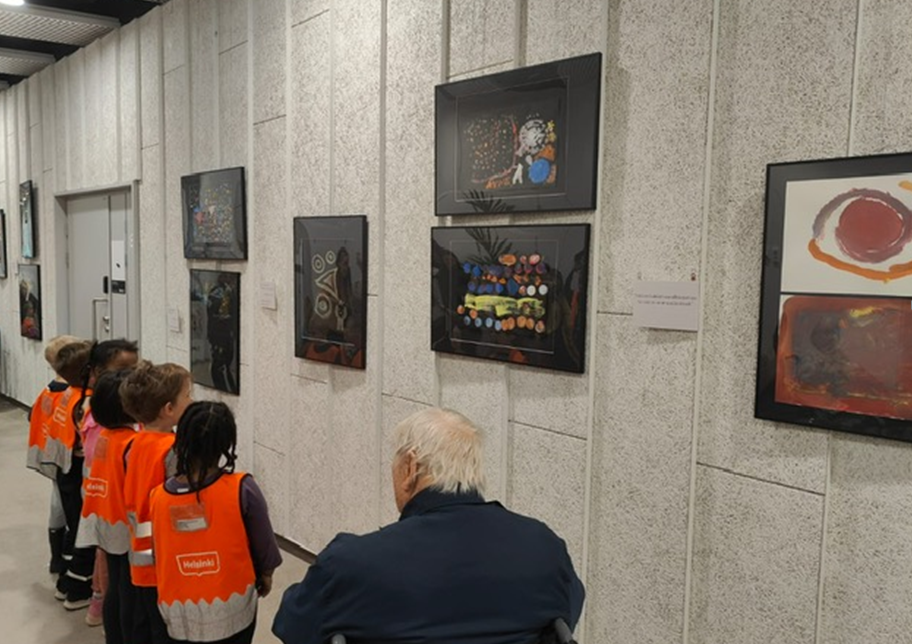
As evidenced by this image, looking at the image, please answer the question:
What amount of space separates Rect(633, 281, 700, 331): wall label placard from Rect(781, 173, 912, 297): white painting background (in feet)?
0.91

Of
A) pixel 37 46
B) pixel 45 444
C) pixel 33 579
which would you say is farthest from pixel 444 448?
pixel 37 46

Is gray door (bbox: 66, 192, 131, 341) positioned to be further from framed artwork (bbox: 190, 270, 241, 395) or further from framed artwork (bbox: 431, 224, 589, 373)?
framed artwork (bbox: 431, 224, 589, 373)

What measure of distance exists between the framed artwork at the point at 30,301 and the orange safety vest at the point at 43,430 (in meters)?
3.96

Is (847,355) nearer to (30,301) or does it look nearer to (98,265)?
(98,265)

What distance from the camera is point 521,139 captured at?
260 centimetres

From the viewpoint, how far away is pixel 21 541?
4.12 m

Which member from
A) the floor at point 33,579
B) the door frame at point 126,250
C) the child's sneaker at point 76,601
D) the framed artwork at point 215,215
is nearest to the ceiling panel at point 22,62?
the door frame at point 126,250

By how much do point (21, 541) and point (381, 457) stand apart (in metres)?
2.36

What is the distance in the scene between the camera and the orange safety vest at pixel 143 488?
230cm

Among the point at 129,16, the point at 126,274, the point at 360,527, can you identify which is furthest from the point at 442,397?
the point at 129,16

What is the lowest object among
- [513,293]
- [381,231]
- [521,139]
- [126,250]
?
[513,293]

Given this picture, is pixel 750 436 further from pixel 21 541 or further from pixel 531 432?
pixel 21 541

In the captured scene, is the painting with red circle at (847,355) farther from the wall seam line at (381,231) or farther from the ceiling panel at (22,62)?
the ceiling panel at (22,62)

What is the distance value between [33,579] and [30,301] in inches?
168
